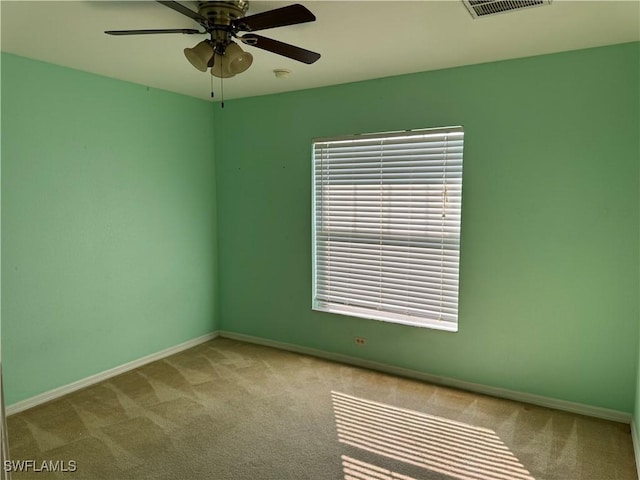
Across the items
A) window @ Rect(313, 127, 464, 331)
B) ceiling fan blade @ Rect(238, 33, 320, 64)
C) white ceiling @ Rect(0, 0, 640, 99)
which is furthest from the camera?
window @ Rect(313, 127, 464, 331)

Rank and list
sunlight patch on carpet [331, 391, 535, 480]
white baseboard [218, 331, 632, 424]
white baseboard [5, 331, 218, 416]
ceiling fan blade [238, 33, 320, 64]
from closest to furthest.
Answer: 1. ceiling fan blade [238, 33, 320, 64]
2. sunlight patch on carpet [331, 391, 535, 480]
3. white baseboard [218, 331, 632, 424]
4. white baseboard [5, 331, 218, 416]

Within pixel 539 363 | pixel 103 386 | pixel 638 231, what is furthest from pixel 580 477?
pixel 103 386

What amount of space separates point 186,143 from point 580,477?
3970mm

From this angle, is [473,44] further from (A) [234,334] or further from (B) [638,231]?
(A) [234,334]

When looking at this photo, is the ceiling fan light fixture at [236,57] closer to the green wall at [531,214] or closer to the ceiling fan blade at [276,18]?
the ceiling fan blade at [276,18]

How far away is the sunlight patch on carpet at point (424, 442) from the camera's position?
241cm

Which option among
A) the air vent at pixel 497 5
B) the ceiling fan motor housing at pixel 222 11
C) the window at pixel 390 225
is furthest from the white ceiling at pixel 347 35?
the window at pixel 390 225

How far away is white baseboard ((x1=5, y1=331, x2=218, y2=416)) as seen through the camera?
3082 millimetres

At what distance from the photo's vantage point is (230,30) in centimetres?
210

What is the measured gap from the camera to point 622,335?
2832 mm

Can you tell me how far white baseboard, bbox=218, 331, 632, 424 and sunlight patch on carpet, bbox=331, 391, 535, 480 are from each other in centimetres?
52

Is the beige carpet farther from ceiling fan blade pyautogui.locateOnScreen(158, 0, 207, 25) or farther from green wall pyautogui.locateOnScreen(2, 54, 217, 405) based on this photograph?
ceiling fan blade pyautogui.locateOnScreen(158, 0, 207, 25)

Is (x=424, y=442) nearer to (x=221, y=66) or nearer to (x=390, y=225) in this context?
(x=390, y=225)

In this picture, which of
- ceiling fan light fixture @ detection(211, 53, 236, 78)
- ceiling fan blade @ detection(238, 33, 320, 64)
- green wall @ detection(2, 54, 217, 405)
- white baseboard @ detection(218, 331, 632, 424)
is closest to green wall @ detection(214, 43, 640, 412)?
white baseboard @ detection(218, 331, 632, 424)
